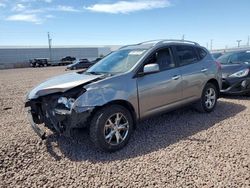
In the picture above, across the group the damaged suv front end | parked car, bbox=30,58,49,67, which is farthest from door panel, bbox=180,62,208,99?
parked car, bbox=30,58,49,67

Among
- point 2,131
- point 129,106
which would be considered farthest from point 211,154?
point 2,131

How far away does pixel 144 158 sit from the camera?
13.0ft

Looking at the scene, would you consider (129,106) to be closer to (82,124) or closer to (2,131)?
(82,124)

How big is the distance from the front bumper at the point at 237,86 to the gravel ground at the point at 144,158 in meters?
2.23

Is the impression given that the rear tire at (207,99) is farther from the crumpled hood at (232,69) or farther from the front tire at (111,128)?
the front tire at (111,128)

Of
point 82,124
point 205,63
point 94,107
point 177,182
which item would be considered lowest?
point 177,182

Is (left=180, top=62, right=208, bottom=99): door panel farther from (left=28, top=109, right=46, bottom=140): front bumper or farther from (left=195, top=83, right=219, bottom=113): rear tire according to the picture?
(left=28, top=109, right=46, bottom=140): front bumper

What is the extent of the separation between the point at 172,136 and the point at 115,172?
5.37ft

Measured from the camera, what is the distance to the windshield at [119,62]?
15.7 ft

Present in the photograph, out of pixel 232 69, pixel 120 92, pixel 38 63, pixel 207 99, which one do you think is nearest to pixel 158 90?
pixel 120 92

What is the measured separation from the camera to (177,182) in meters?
3.25

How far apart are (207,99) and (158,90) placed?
2.03 m

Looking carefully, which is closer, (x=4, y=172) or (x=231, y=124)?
(x=4, y=172)

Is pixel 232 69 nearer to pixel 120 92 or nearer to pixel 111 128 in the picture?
pixel 120 92
